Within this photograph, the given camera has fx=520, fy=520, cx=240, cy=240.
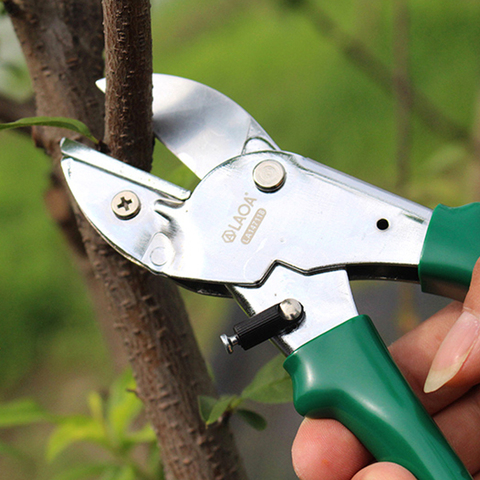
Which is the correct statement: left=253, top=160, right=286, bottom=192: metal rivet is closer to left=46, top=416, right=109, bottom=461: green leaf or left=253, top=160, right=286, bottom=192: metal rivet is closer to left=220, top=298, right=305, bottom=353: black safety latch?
left=220, top=298, right=305, bottom=353: black safety latch

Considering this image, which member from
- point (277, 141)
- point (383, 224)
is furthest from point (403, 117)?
point (277, 141)

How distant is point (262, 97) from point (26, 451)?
5.50 ft

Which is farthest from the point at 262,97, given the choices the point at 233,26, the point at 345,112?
the point at 233,26

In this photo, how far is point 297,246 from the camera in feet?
1.88

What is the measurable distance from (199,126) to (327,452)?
1.31ft

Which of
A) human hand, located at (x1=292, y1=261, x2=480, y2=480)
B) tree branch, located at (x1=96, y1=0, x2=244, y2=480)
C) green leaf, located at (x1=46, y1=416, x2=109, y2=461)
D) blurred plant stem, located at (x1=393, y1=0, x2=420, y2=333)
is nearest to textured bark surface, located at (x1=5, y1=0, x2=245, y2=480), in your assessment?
tree branch, located at (x1=96, y1=0, x2=244, y2=480)

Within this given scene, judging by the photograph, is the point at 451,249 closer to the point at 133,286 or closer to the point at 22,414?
the point at 133,286

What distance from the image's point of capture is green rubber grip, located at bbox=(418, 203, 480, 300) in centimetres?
54

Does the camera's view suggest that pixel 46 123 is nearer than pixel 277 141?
Yes

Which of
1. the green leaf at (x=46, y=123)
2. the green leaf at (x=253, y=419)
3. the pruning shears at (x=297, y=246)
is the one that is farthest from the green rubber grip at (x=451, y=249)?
the green leaf at (x=46, y=123)

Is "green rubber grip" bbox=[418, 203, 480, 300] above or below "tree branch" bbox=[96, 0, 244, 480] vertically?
above

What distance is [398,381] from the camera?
0.51 meters

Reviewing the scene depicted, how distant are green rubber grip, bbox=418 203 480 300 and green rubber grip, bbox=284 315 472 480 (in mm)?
94

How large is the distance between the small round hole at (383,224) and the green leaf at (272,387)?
0.60 feet
